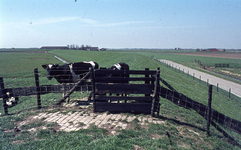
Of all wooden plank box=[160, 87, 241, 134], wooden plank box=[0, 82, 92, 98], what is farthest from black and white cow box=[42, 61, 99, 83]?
wooden plank box=[160, 87, 241, 134]

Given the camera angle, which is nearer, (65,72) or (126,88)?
(126,88)

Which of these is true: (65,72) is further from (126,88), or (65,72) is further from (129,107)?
(129,107)

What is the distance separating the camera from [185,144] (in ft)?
16.8

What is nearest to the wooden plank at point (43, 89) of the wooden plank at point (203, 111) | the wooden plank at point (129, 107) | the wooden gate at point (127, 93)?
the wooden gate at point (127, 93)

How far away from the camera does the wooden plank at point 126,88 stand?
7.37 metres

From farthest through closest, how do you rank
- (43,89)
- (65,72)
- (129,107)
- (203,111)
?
(65,72), (43,89), (129,107), (203,111)

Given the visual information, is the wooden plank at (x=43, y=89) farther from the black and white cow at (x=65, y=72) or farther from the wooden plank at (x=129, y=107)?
the black and white cow at (x=65, y=72)

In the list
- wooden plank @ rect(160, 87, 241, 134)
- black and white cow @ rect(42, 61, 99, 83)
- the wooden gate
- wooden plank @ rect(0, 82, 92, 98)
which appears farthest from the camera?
black and white cow @ rect(42, 61, 99, 83)

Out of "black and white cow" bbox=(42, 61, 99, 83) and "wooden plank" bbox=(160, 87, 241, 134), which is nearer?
"wooden plank" bbox=(160, 87, 241, 134)

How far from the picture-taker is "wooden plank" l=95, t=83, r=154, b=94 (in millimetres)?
7371

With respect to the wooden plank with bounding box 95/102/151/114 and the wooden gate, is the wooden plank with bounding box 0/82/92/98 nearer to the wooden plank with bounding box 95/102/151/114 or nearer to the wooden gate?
the wooden gate

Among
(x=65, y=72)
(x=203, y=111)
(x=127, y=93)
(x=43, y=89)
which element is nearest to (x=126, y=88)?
(x=127, y=93)

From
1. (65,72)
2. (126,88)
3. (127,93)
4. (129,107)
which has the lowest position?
(129,107)

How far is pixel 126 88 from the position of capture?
7.41 metres
